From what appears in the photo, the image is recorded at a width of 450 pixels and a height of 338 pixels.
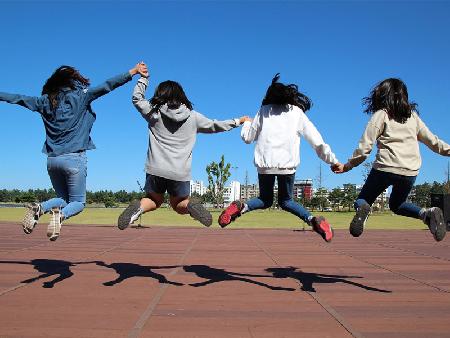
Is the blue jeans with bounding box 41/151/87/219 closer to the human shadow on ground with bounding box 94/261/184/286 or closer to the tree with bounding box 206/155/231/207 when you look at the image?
the human shadow on ground with bounding box 94/261/184/286

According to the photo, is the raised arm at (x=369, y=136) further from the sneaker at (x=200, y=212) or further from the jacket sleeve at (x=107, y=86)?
the jacket sleeve at (x=107, y=86)

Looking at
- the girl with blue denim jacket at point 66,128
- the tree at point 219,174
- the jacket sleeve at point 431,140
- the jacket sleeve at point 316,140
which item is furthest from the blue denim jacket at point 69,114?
the tree at point 219,174

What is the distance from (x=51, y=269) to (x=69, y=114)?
7.89ft

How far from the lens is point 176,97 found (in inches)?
188

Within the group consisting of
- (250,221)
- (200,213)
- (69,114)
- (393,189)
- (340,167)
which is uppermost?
(69,114)

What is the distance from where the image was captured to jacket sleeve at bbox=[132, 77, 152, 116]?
4.70 meters

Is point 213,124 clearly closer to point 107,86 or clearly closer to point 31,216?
point 107,86

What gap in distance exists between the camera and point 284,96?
493cm

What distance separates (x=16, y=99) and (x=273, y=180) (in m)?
2.96

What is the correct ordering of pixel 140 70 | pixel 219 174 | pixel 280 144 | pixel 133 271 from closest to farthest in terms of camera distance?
pixel 280 144 < pixel 140 70 < pixel 133 271 < pixel 219 174

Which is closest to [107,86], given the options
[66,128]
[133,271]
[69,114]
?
[69,114]

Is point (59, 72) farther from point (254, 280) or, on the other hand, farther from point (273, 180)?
point (254, 280)

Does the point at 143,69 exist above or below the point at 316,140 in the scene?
above

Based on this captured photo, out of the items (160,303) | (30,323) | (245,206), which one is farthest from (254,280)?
(30,323)
